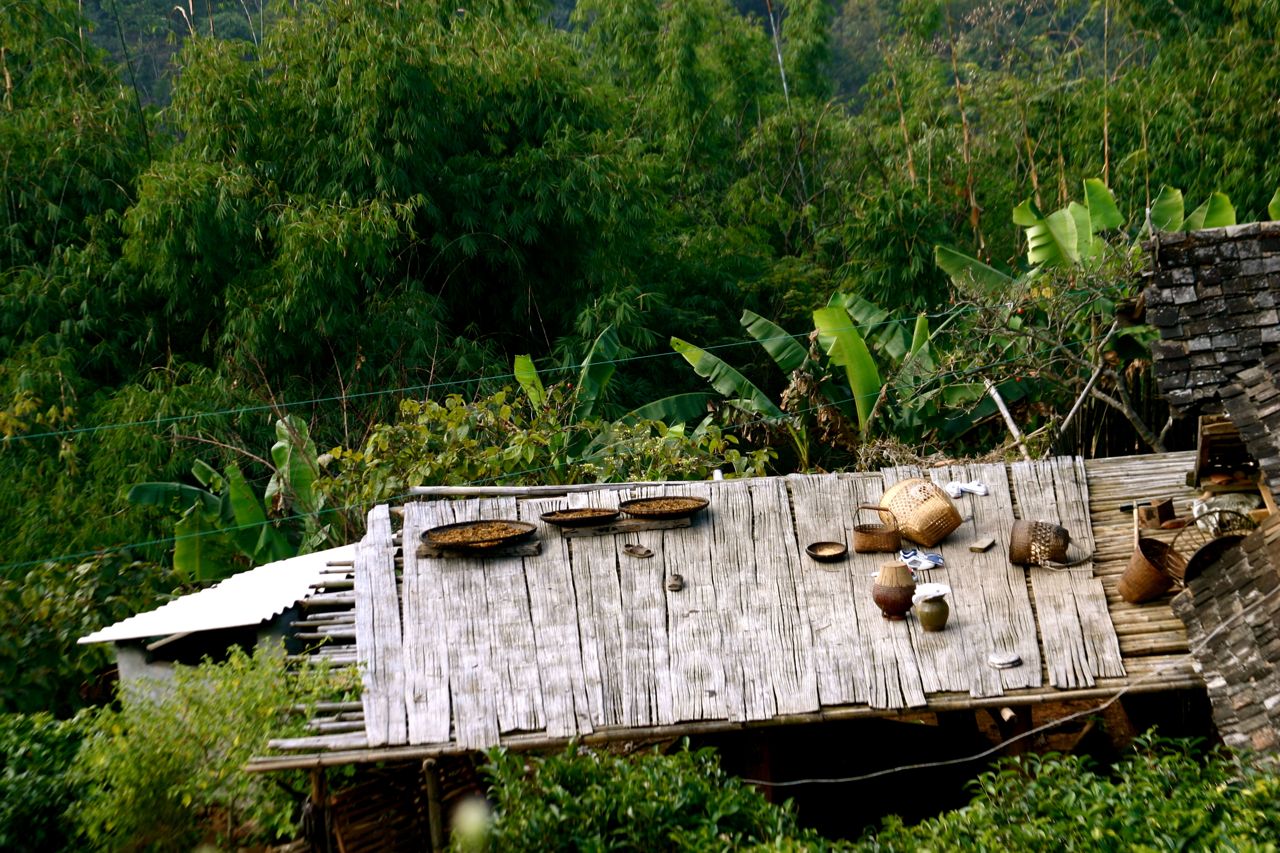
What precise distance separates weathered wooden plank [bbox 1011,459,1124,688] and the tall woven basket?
1.70ft

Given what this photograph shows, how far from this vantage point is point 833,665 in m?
6.46

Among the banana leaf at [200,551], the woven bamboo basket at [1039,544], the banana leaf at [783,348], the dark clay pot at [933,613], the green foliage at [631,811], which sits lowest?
the green foliage at [631,811]

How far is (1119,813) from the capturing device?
15.3 ft

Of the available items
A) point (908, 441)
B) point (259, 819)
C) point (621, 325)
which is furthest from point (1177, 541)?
point (621, 325)

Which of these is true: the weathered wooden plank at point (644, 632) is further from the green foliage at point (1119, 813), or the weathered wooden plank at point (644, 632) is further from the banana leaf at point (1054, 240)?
the banana leaf at point (1054, 240)

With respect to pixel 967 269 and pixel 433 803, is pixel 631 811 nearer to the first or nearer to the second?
pixel 433 803

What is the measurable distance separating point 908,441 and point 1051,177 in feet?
25.2

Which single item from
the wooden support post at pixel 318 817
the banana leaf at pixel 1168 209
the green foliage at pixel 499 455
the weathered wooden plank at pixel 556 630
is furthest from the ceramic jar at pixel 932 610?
the banana leaf at pixel 1168 209

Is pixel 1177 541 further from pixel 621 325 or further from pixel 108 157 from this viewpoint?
pixel 108 157

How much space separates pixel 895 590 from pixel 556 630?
179cm

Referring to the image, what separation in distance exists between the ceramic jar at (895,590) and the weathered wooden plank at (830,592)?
0.19 meters

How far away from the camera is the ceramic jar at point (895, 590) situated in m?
6.64

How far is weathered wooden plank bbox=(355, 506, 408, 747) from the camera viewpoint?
6203mm

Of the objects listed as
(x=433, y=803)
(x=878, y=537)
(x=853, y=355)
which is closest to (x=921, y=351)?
(x=853, y=355)
